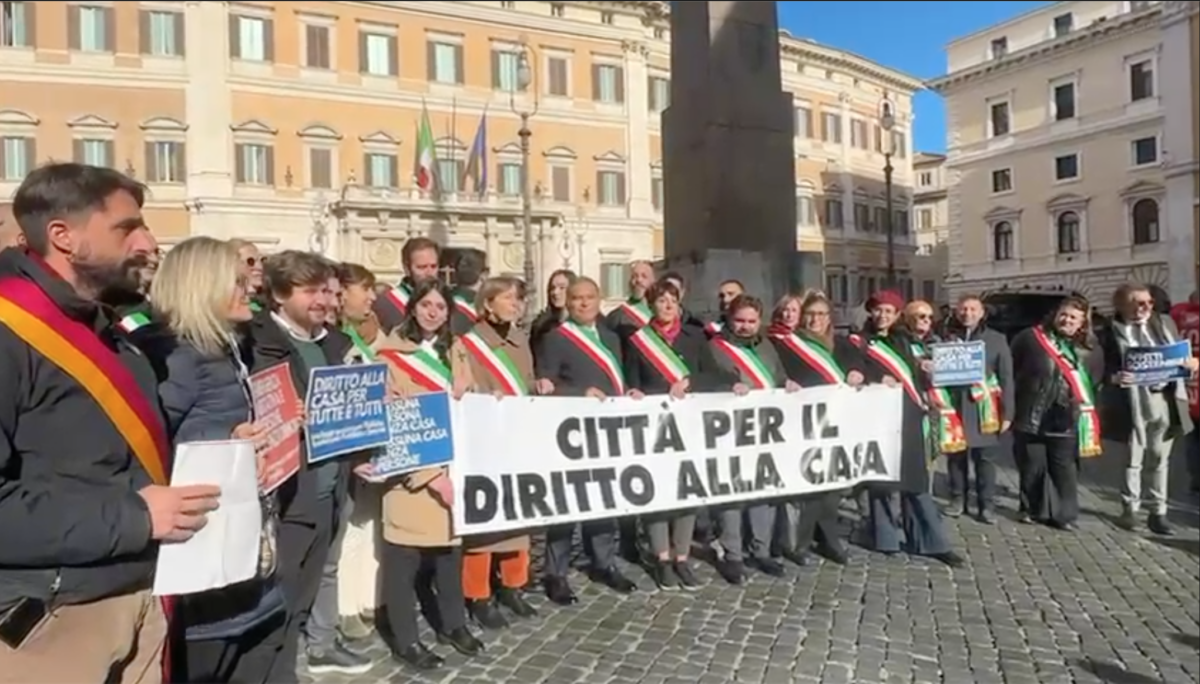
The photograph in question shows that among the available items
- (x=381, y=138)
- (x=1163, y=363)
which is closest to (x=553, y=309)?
(x=1163, y=363)

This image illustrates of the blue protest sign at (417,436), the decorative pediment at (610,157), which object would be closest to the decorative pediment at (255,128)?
the decorative pediment at (610,157)

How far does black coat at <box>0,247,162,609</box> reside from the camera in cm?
206

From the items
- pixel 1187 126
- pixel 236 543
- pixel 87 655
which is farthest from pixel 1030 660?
pixel 1187 126

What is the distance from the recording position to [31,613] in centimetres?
210

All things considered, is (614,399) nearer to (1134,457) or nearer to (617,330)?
(617,330)

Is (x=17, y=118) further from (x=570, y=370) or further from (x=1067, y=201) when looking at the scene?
(x=1067, y=201)

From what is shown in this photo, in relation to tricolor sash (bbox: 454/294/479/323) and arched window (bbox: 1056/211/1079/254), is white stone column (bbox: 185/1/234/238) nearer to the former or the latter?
tricolor sash (bbox: 454/294/479/323)

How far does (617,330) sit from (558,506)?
1436mm

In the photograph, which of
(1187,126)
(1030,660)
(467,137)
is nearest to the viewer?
(1030,660)

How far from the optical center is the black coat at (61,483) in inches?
81.3

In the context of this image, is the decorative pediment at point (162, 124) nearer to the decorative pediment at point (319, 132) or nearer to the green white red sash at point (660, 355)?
the decorative pediment at point (319, 132)

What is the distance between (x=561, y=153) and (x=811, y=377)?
27030 millimetres

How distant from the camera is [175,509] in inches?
89.0

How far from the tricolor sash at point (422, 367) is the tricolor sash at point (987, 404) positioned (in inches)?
163
